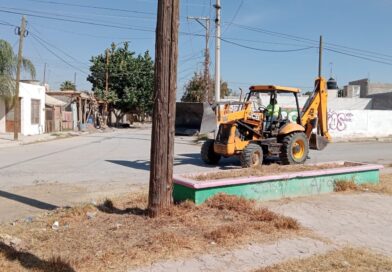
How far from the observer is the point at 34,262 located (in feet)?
16.8

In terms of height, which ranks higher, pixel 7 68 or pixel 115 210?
pixel 7 68

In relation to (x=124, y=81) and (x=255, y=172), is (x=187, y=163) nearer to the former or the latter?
(x=255, y=172)

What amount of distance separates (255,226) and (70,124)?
39.7 metres

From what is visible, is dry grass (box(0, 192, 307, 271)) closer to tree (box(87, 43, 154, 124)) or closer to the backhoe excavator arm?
the backhoe excavator arm

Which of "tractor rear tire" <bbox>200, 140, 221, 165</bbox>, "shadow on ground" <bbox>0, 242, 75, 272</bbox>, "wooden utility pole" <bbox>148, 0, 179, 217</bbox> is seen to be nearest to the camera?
"shadow on ground" <bbox>0, 242, 75, 272</bbox>

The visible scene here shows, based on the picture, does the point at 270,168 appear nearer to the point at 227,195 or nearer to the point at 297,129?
the point at 227,195

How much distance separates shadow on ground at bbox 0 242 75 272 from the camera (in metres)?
4.87

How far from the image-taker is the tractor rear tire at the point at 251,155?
43.1 feet

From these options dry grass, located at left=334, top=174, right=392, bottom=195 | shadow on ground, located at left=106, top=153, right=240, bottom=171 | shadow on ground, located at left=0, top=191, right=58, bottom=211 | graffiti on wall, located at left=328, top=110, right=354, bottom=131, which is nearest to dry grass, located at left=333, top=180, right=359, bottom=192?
dry grass, located at left=334, top=174, right=392, bottom=195

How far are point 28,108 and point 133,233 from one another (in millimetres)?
29323

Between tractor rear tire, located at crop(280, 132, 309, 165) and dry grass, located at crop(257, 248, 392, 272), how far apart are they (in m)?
8.45

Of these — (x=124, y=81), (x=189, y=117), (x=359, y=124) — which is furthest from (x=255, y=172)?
(x=124, y=81)

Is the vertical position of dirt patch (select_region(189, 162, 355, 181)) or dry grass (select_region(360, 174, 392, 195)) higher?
dirt patch (select_region(189, 162, 355, 181))

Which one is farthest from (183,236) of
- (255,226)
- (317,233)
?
(317,233)
